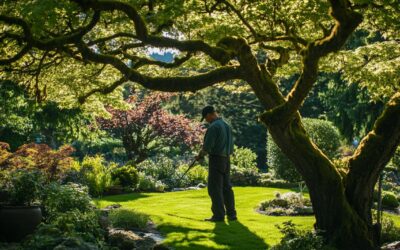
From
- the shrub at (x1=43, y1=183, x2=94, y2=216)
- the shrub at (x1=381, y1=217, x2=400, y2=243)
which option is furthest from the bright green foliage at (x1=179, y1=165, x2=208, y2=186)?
the shrub at (x1=43, y1=183, x2=94, y2=216)

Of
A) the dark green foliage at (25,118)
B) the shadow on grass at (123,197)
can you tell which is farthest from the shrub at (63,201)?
the dark green foliage at (25,118)

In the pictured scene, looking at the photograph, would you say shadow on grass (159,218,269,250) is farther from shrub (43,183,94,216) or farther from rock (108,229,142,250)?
shrub (43,183,94,216)

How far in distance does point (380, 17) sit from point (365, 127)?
16804 millimetres

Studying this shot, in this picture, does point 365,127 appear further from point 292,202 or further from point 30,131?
point 30,131

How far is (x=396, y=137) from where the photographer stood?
27.3 feet

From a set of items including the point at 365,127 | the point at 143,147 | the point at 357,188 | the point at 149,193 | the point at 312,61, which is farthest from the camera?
the point at 143,147

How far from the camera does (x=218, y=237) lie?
952 centimetres

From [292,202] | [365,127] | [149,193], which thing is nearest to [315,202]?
[292,202]

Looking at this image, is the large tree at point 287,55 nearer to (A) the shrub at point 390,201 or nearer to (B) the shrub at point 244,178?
(A) the shrub at point 390,201

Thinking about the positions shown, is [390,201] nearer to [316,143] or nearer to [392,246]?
[316,143]

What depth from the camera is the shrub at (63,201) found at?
9.34 m

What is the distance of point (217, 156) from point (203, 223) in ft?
4.95

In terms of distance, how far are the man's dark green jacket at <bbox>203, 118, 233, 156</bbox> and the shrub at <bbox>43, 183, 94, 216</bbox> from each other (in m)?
2.81

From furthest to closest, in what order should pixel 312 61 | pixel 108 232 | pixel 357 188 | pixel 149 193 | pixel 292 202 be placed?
pixel 149 193 → pixel 292 202 → pixel 108 232 → pixel 357 188 → pixel 312 61
